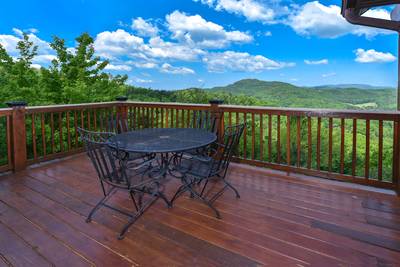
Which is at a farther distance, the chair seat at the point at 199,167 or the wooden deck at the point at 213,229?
the chair seat at the point at 199,167

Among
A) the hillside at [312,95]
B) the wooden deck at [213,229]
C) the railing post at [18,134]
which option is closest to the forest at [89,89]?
the hillside at [312,95]

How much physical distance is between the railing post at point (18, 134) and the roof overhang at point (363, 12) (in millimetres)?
4524

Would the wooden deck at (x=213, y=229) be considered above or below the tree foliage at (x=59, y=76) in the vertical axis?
below

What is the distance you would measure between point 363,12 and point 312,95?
13.6 feet

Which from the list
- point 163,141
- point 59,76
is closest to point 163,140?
point 163,141

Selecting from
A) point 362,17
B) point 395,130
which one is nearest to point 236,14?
point 362,17

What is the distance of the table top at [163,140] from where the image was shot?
2410 millimetres

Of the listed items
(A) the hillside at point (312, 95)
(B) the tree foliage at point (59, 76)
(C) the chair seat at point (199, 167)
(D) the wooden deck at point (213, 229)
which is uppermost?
(B) the tree foliage at point (59, 76)

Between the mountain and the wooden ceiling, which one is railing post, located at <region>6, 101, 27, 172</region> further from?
the mountain

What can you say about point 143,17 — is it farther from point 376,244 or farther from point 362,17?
point 376,244

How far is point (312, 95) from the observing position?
7.67m

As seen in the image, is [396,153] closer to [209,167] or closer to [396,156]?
[396,156]

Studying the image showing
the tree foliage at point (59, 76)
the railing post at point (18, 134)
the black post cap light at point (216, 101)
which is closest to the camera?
the railing post at point (18, 134)

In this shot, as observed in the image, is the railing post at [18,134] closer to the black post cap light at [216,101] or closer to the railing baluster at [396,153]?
the black post cap light at [216,101]
